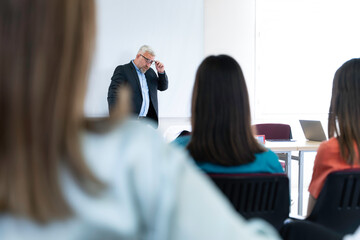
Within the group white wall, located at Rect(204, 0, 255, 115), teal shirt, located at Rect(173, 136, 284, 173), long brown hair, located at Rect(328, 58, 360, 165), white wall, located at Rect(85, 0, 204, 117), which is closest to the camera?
teal shirt, located at Rect(173, 136, 284, 173)

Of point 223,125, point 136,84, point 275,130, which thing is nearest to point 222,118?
point 223,125

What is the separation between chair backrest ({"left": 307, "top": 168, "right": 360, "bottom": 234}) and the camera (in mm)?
1648

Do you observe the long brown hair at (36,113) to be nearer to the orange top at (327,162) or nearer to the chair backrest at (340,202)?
the chair backrest at (340,202)

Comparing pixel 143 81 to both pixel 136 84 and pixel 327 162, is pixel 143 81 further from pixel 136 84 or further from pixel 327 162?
pixel 327 162

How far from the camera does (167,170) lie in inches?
18.1

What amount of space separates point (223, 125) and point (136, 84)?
3414 millimetres

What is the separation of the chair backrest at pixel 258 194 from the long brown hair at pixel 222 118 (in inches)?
5.1

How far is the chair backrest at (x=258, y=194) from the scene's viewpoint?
148cm

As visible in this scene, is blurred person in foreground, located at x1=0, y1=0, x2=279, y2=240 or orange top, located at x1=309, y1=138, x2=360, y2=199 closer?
blurred person in foreground, located at x1=0, y1=0, x2=279, y2=240

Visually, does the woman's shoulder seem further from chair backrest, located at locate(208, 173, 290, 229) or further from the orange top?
the orange top

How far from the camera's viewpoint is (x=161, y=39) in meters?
5.43

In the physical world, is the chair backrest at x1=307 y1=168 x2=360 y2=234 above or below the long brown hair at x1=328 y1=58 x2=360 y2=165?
below

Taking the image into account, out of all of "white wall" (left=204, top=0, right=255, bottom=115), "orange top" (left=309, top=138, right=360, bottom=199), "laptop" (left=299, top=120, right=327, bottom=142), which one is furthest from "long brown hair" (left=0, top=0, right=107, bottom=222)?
"white wall" (left=204, top=0, right=255, bottom=115)

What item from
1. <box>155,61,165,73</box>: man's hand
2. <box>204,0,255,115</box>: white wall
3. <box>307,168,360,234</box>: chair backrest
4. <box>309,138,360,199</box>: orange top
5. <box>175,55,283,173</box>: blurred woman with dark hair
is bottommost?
<box>307,168,360,234</box>: chair backrest
